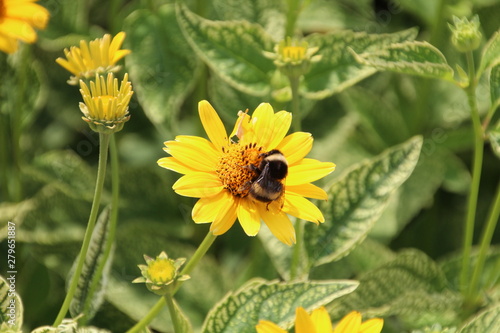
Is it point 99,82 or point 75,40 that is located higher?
point 99,82

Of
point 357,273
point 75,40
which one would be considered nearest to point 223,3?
point 75,40

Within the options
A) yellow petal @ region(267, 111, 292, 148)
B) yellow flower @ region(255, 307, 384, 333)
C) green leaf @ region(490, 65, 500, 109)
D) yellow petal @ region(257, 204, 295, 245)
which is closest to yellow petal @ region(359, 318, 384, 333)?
yellow flower @ region(255, 307, 384, 333)

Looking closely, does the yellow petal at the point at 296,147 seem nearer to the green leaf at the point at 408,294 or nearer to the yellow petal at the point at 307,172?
the yellow petal at the point at 307,172

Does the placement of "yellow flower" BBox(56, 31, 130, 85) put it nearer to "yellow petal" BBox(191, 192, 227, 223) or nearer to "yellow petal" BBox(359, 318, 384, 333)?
"yellow petal" BBox(191, 192, 227, 223)

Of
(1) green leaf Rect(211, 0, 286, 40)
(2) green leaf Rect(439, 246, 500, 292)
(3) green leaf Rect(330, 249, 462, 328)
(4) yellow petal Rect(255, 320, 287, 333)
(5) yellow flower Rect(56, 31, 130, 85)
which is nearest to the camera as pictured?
(4) yellow petal Rect(255, 320, 287, 333)

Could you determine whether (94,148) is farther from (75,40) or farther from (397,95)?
(397,95)

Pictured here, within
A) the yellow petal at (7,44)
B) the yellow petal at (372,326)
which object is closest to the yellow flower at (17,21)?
the yellow petal at (7,44)
